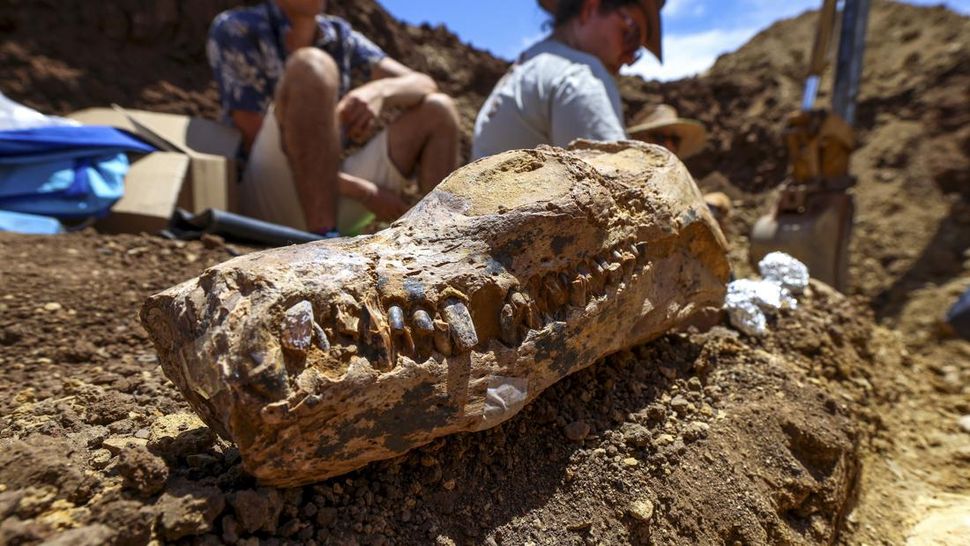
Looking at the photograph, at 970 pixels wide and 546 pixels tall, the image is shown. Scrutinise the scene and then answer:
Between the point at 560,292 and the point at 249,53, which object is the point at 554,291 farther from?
the point at 249,53

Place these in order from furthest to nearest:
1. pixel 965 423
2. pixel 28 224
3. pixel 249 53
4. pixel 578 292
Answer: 1. pixel 249 53
2. pixel 965 423
3. pixel 28 224
4. pixel 578 292

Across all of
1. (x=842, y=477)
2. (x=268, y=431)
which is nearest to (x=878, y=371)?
(x=842, y=477)

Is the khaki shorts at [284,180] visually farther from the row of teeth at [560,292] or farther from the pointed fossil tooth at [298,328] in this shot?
the pointed fossil tooth at [298,328]

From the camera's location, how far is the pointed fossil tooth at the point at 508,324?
117 centimetres

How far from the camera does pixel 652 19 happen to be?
9.05 ft

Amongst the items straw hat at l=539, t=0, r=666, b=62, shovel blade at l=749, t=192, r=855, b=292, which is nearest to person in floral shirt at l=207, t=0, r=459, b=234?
straw hat at l=539, t=0, r=666, b=62

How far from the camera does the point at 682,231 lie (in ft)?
5.11

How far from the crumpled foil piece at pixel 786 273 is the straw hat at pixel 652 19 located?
3.85 feet

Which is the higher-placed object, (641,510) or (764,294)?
(764,294)

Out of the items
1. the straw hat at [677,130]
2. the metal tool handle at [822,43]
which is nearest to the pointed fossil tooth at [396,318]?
the straw hat at [677,130]

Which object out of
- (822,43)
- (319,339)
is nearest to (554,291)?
(319,339)

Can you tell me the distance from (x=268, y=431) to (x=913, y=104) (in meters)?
7.70

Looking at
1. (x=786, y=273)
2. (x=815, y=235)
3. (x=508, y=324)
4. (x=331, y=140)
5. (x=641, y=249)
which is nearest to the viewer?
(x=508, y=324)

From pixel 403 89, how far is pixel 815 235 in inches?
113
